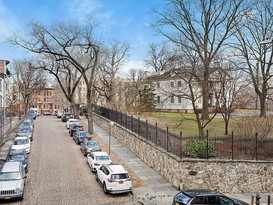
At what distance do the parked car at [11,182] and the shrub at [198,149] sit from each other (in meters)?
10.2

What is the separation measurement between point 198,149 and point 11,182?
37.0ft

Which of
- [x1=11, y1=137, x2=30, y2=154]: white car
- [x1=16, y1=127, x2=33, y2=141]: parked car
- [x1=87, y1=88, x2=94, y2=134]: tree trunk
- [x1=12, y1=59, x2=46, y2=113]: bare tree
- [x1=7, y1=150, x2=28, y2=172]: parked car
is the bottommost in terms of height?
[x1=7, y1=150, x2=28, y2=172]: parked car

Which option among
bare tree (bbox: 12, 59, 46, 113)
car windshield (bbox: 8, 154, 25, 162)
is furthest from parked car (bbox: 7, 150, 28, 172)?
bare tree (bbox: 12, 59, 46, 113)

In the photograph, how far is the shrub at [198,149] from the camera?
19.3 m

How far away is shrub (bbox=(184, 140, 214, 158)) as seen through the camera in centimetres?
1927

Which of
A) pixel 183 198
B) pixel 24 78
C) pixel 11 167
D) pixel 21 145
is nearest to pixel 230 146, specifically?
pixel 183 198

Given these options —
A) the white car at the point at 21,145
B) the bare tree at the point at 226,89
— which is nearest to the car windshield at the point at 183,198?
the bare tree at the point at 226,89

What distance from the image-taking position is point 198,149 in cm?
1925

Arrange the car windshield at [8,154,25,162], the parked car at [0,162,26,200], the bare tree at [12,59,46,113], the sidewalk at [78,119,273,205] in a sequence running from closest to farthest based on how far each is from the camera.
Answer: the parked car at [0,162,26,200], the sidewalk at [78,119,273,205], the car windshield at [8,154,25,162], the bare tree at [12,59,46,113]

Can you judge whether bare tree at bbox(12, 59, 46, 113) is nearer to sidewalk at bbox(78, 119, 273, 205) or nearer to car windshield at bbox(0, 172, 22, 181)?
sidewalk at bbox(78, 119, 273, 205)

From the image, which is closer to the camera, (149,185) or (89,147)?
(149,185)

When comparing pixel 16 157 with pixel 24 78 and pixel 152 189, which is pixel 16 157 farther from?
pixel 24 78

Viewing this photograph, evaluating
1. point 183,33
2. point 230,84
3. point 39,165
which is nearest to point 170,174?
point 39,165

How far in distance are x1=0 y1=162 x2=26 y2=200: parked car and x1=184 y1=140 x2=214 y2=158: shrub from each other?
10.2 m
